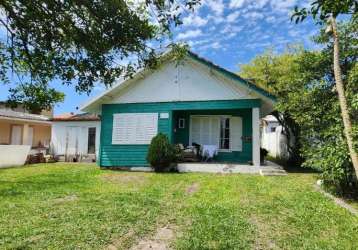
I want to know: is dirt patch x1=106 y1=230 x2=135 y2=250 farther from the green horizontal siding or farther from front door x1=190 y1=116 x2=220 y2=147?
front door x1=190 y1=116 x2=220 y2=147

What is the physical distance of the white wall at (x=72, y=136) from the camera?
77.4 ft

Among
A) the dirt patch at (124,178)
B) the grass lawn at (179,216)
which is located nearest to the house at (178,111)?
the dirt patch at (124,178)

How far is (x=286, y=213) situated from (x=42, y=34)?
596 centimetres

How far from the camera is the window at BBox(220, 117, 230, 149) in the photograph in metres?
16.8

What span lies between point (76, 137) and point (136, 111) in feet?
30.1

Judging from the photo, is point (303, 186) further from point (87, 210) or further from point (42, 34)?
point (42, 34)

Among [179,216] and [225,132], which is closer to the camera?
[179,216]

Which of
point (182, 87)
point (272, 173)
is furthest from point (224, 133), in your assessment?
point (272, 173)

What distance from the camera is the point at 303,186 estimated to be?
10633mm

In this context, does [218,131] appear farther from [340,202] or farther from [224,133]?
[340,202]

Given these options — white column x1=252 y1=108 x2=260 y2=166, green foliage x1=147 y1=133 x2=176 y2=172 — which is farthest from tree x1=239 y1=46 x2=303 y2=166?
green foliage x1=147 y1=133 x2=176 y2=172

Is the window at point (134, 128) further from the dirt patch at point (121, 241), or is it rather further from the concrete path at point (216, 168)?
the dirt patch at point (121, 241)

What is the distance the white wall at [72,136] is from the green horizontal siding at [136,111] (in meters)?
6.92

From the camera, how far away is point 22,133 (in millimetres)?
26734
